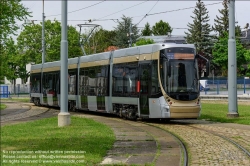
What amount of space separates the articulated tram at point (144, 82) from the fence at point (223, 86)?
115ft

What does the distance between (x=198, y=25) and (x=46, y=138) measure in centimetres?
9346

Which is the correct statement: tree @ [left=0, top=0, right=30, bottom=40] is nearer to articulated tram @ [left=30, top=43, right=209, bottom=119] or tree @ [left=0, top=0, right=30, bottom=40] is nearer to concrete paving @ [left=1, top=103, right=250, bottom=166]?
concrete paving @ [left=1, top=103, right=250, bottom=166]

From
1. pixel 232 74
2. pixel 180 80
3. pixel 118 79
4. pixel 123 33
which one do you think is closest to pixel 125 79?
pixel 118 79

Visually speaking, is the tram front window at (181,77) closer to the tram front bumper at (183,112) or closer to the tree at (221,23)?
the tram front bumper at (183,112)

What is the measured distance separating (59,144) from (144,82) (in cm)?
943

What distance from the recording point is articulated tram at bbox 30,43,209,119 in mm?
20828

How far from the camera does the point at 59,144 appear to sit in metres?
13.1

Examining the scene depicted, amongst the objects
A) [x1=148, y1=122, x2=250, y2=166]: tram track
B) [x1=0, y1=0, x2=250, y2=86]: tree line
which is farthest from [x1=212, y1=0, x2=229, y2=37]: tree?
[x1=148, y1=122, x2=250, y2=166]: tram track

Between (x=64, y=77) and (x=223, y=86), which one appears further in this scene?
(x=223, y=86)

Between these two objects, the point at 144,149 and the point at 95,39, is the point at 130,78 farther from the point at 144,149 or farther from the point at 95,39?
the point at 95,39

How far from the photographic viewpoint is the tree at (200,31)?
10306 centimetres

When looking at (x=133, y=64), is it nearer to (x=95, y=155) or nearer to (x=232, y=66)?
(x=232, y=66)

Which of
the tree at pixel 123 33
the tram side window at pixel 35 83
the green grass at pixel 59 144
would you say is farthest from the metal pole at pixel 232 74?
the tree at pixel 123 33

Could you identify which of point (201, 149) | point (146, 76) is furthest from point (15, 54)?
point (146, 76)
